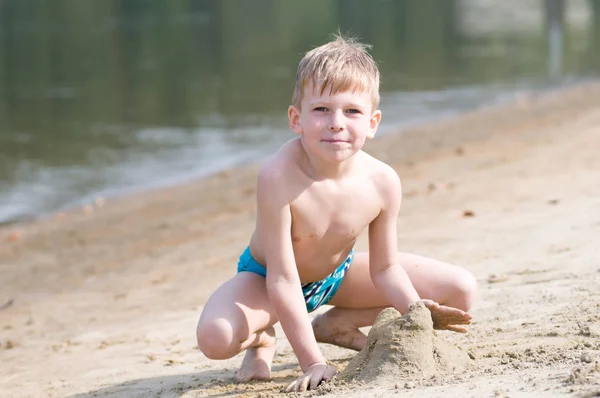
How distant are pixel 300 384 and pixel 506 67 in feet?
46.7

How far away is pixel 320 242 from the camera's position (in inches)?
137

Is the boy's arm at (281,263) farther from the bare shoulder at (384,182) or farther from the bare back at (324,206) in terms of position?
the bare shoulder at (384,182)

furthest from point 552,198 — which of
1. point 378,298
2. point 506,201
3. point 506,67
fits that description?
point 506,67

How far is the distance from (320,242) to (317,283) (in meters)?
0.22

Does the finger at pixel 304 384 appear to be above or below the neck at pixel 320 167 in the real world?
below

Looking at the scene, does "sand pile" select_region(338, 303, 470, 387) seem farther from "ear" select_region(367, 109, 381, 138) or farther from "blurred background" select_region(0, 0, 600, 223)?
"blurred background" select_region(0, 0, 600, 223)

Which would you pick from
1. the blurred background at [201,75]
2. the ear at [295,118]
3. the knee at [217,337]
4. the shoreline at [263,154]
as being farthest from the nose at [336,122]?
the blurred background at [201,75]

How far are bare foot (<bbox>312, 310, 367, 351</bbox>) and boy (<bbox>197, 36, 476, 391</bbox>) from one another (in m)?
0.13

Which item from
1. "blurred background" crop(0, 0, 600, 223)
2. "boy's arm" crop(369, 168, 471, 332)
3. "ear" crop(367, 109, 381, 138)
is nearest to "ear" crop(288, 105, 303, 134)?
"ear" crop(367, 109, 381, 138)

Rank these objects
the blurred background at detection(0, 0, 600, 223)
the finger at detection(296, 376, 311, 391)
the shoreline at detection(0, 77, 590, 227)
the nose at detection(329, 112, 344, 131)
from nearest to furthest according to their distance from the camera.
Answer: the finger at detection(296, 376, 311, 391) → the nose at detection(329, 112, 344, 131) → the shoreline at detection(0, 77, 590, 227) → the blurred background at detection(0, 0, 600, 223)

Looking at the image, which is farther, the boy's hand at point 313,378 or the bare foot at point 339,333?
the bare foot at point 339,333

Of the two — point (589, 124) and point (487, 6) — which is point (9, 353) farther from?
point (487, 6)

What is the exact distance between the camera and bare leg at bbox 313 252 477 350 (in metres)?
3.68

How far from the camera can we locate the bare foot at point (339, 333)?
3822 mm
